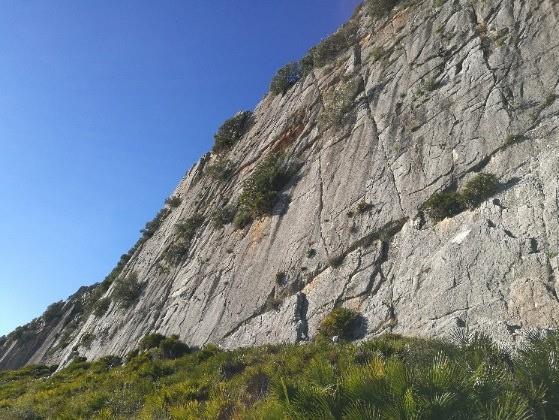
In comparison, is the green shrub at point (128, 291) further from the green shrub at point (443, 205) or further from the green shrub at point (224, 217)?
the green shrub at point (443, 205)

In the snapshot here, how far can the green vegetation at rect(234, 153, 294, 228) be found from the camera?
1019 inches

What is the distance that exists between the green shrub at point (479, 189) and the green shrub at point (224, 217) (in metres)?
14.8

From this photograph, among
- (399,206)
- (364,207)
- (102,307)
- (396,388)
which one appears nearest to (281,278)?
(364,207)

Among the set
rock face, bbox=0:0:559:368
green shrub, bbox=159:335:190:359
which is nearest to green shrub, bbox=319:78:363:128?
rock face, bbox=0:0:559:368

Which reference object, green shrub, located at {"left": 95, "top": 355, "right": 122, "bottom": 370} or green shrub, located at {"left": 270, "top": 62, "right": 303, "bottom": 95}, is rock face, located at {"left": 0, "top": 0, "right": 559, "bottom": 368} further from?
green shrub, located at {"left": 270, "top": 62, "right": 303, "bottom": 95}

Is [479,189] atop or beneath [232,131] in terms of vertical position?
beneath

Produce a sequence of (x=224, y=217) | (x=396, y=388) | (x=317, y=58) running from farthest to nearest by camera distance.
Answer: (x=317, y=58) → (x=224, y=217) → (x=396, y=388)

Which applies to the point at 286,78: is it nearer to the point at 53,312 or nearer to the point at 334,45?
the point at 334,45

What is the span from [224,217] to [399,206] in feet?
41.7

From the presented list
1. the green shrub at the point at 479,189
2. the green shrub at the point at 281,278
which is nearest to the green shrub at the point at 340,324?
the green shrub at the point at 281,278

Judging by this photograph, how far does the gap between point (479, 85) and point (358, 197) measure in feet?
20.8

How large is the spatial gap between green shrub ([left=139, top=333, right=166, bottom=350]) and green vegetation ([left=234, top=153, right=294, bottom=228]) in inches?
269

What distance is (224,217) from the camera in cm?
2925

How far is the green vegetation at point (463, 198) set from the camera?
53.6 ft
